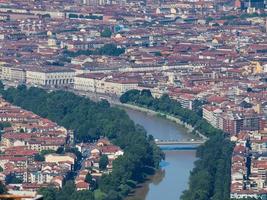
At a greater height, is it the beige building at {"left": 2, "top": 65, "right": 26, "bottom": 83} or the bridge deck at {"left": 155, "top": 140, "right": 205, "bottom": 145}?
the bridge deck at {"left": 155, "top": 140, "right": 205, "bottom": 145}

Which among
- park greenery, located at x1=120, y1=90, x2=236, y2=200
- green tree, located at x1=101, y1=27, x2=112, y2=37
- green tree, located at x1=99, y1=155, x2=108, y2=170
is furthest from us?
green tree, located at x1=101, y1=27, x2=112, y2=37

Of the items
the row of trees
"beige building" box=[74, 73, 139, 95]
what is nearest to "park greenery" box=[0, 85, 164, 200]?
the row of trees

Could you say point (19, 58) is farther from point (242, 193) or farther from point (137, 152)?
point (242, 193)

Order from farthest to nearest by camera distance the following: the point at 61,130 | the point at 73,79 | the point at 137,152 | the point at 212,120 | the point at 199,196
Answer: the point at 73,79 → the point at 212,120 → the point at 61,130 → the point at 137,152 → the point at 199,196

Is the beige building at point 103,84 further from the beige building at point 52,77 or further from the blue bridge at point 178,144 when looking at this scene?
the blue bridge at point 178,144

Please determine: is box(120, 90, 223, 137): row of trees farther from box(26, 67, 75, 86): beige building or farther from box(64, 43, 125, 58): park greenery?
box(64, 43, 125, 58): park greenery

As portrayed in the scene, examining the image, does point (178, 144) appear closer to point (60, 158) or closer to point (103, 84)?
point (60, 158)

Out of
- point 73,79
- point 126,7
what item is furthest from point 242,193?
point 126,7
